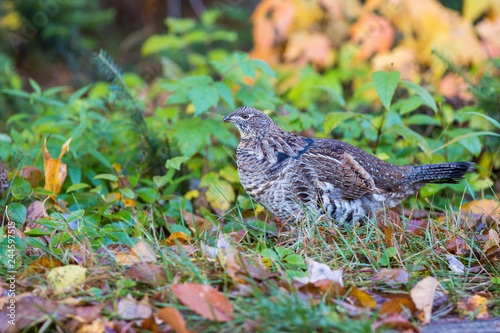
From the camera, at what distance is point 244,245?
3156 mm

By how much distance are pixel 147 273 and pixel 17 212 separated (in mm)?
1287

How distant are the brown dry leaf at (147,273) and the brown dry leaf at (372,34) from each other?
5.50 meters

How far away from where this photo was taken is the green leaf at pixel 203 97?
12.2ft

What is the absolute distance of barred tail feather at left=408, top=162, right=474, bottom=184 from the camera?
3.53 m

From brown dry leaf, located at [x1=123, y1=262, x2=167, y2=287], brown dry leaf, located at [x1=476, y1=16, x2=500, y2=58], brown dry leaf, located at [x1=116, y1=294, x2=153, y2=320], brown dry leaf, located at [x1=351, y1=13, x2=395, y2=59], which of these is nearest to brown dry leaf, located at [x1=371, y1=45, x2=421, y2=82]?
brown dry leaf, located at [x1=351, y1=13, x2=395, y2=59]

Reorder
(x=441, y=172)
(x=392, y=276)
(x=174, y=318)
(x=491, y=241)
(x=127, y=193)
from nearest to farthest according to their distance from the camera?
1. (x=174, y=318)
2. (x=392, y=276)
3. (x=491, y=241)
4. (x=127, y=193)
5. (x=441, y=172)

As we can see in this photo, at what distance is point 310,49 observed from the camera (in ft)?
24.1

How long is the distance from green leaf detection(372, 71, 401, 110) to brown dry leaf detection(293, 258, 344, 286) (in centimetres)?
145

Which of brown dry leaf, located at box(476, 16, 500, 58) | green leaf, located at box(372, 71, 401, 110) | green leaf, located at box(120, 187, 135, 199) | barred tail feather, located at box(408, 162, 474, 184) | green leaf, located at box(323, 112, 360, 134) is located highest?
brown dry leaf, located at box(476, 16, 500, 58)

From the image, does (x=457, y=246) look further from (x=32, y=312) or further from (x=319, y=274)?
(x=32, y=312)

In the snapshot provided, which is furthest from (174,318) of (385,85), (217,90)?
(385,85)

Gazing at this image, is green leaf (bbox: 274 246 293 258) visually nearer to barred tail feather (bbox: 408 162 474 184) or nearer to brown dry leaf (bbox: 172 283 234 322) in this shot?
brown dry leaf (bbox: 172 283 234 322)

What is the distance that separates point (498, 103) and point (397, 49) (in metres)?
3.00

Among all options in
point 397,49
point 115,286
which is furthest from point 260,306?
point 397,49
